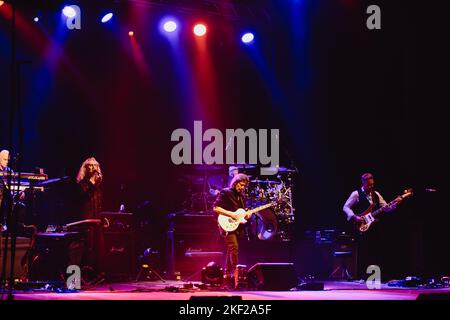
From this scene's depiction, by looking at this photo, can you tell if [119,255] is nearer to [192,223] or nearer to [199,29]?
[192,223]

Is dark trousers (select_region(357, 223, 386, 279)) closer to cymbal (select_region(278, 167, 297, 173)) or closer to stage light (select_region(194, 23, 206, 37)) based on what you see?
cymbal (select_region(278, 167, 297, 173))

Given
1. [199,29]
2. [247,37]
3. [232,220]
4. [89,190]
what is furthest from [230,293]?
[247,37]

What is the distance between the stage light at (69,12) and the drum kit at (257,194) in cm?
419

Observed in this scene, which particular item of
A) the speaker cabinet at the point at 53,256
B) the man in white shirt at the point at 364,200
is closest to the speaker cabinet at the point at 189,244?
the speaker cabinet at the point at 53,256

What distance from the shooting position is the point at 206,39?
1333cm

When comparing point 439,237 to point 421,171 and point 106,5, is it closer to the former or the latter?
point 421,171

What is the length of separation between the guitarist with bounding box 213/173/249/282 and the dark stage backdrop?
2725 mm

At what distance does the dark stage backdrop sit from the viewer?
1175cm

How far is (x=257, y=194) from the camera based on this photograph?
1131 cm

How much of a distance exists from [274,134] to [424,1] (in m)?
4.35

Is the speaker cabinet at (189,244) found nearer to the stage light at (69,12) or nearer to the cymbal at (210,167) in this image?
the cymbal at (210,167)

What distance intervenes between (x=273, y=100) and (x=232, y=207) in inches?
189

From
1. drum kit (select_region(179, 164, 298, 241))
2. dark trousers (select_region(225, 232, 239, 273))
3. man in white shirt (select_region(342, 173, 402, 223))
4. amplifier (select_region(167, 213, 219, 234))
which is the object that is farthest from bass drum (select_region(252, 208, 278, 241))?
man in white shirt (select_region(342, 173, 402, 223))
